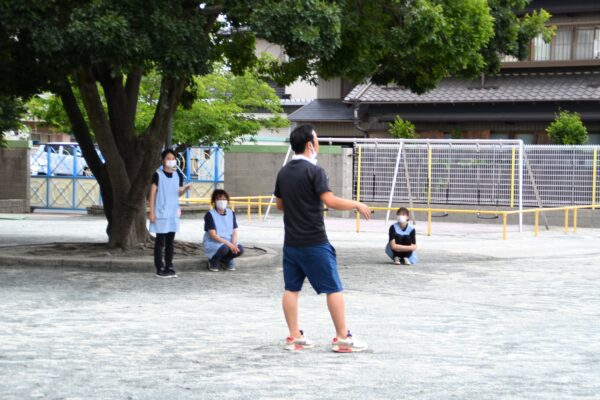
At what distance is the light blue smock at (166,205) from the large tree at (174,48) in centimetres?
136

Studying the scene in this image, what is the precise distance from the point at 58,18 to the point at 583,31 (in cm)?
2608

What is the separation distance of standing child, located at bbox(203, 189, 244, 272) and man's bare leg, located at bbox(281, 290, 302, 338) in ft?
19.4

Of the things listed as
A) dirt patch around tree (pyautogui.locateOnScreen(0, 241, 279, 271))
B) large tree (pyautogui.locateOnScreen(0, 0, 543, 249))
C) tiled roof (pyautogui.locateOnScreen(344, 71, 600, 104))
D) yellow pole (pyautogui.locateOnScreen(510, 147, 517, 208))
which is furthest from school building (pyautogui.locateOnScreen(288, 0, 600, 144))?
dirt patch around tree (pyautogui.locateOnScreen(0, 241, 279, 271))

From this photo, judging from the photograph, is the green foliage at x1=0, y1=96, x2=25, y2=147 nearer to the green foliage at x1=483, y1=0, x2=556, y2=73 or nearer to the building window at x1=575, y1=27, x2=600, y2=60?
the green foliage at x1=483, y1=0, x2=556, y2=73

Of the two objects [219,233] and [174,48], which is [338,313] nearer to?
[174,48]

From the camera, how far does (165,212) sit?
13602 millimetres

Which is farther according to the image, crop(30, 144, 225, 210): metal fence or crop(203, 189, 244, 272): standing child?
crop(30, 144, 225, 210): metal fence

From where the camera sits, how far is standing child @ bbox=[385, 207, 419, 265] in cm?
1590

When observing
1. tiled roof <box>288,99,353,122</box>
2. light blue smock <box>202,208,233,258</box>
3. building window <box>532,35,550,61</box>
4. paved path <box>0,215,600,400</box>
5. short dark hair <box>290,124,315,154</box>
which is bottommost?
paved path <box>0,215,600,400</box>

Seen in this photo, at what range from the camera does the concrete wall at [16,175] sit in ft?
102

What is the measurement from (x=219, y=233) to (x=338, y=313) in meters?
6.31

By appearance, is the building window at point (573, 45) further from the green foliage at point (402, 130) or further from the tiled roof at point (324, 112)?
the tiled roof at point (324, 112)

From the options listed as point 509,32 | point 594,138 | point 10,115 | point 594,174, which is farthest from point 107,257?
point 594,138

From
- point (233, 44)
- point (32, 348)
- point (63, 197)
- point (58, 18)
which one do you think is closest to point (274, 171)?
point (63, 197)
